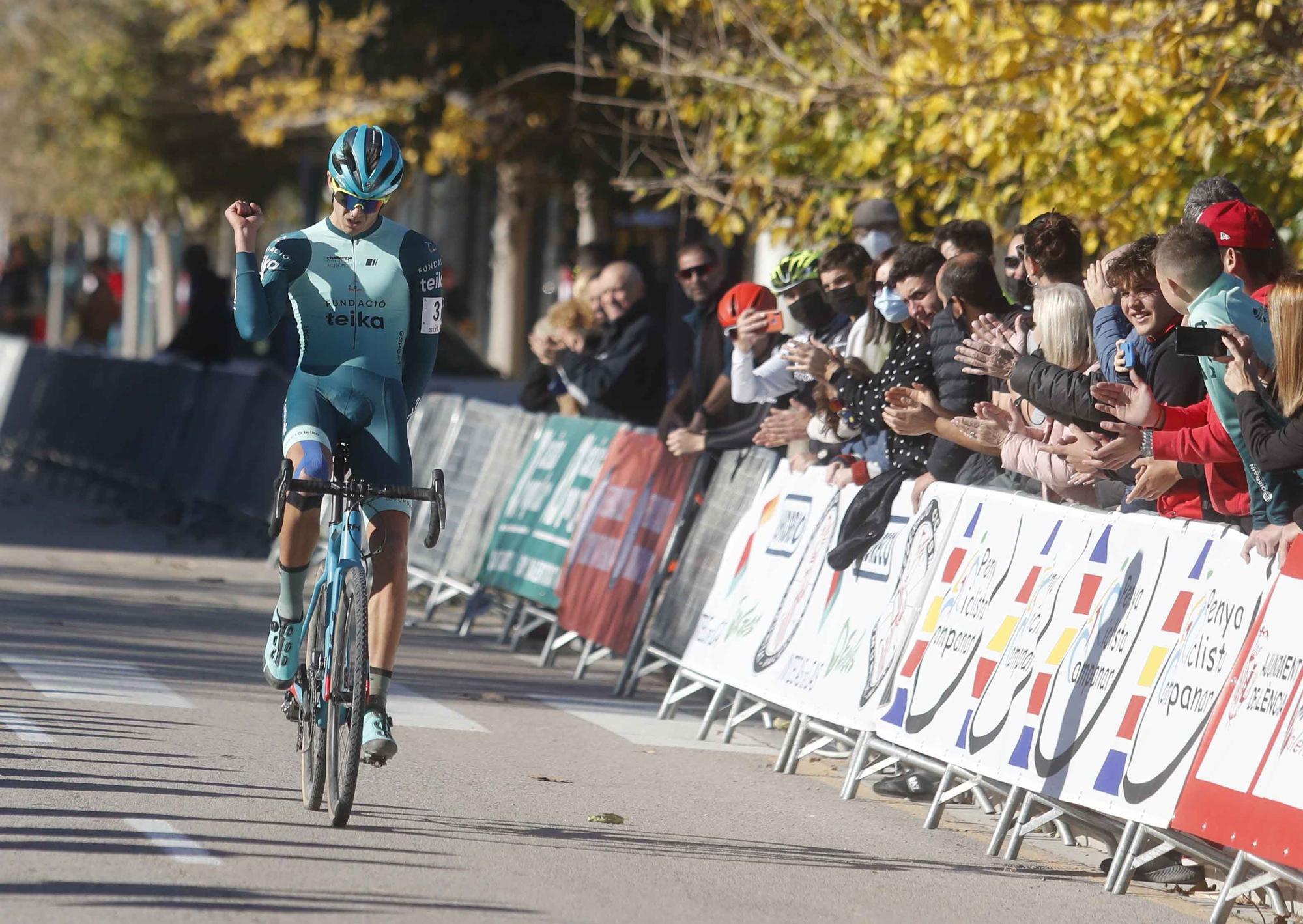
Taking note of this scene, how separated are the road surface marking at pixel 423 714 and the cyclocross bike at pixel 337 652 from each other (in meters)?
2.42

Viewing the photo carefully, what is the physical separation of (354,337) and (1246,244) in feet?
9.96

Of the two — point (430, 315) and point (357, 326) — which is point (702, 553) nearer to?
point (430, 315)

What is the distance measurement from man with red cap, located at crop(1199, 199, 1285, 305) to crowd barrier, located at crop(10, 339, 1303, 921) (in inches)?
34.7

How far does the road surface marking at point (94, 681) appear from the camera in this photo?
33.1 feet

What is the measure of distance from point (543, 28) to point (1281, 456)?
1605cm

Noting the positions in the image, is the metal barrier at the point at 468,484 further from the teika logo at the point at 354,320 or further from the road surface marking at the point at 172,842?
the road surface marking at the point at 172,842

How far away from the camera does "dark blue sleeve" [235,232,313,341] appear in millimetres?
7637

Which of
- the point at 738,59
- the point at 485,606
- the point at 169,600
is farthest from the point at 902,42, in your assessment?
the point at 169,600

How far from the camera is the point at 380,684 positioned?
7.61 meters

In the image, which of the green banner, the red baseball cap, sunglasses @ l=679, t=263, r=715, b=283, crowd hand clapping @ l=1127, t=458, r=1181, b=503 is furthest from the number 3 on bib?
the green banner

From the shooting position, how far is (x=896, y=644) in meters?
9.23

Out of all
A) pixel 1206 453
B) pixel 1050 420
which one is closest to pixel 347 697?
pixel 1206 453

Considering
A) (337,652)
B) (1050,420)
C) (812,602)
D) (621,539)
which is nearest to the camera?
(337,652)

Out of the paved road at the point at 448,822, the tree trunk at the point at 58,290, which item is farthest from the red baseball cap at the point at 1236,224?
the tree trunk at the point at 58,290
